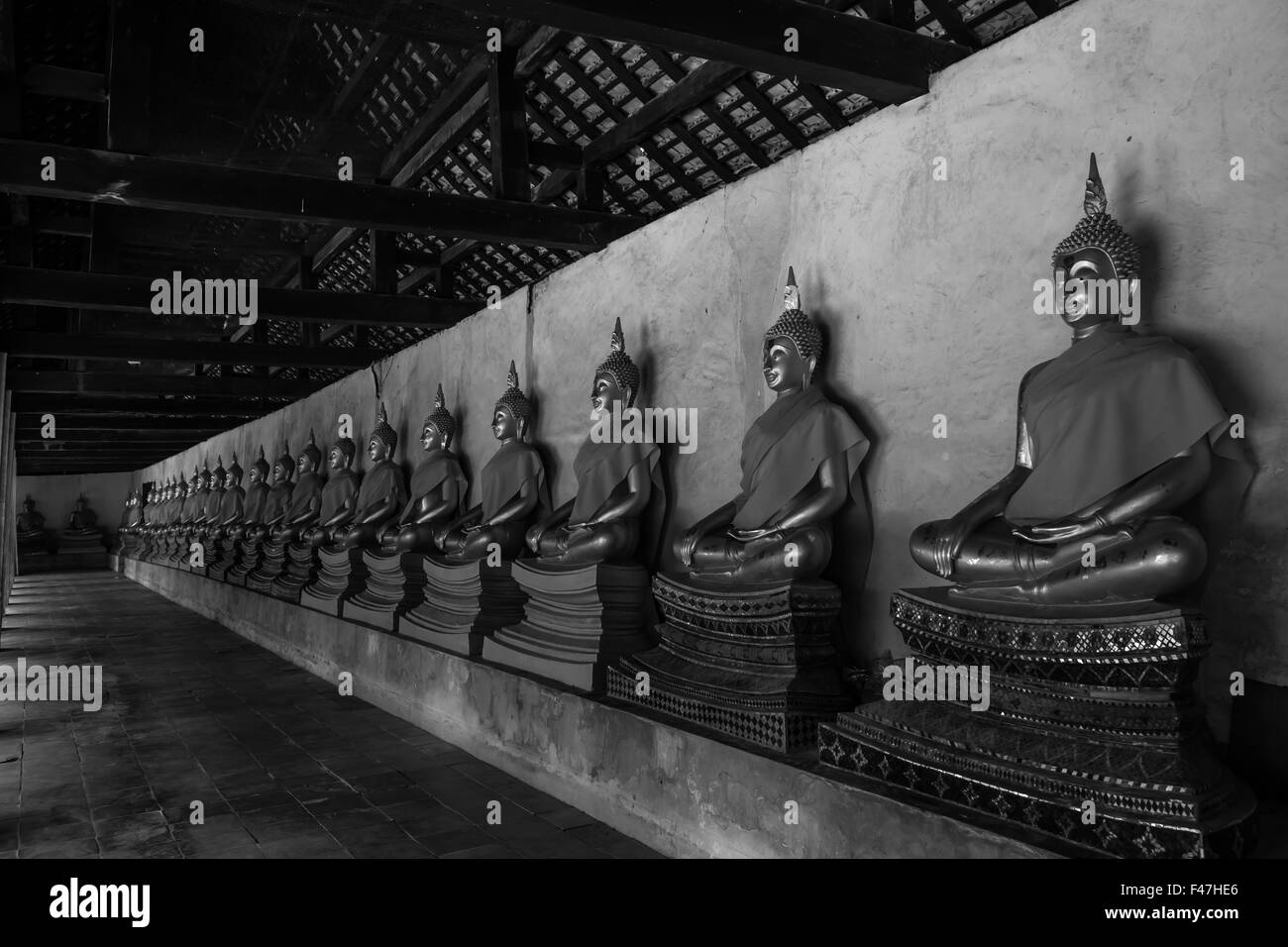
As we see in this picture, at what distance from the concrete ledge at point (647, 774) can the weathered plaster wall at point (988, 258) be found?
0.69 m

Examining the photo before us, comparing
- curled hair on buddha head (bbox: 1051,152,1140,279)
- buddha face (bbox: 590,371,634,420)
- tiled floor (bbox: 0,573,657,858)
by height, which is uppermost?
curled hair on buddha head (bbox: 1051,152,1140,279)

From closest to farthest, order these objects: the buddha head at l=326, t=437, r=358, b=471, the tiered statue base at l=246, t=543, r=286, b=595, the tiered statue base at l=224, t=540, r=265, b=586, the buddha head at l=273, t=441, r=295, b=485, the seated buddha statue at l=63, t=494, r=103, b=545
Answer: the buddha head at l=326, t=437, r=358, b=471 → the tiered statue base at l=246, t=543, r=286, b=595 → the tiered statue base at l=224, t=540, r=265, b=586 → the buddha head at l=273, t=441, r=295, b=485 → the seated buddha statue at l=63, t=494, r=103, b=545

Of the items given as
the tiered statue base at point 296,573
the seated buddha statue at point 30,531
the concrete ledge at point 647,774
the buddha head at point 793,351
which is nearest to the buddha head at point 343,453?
the tiered statue base at point 296,573

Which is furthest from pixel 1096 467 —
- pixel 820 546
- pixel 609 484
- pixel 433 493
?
pixel 433 493

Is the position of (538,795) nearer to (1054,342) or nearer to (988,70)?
(1054,342)

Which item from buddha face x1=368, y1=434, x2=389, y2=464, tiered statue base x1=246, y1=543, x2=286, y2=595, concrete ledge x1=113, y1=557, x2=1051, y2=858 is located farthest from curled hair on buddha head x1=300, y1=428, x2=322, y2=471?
concrete ledge x1=113, y1=557, x2=1051, y2=858

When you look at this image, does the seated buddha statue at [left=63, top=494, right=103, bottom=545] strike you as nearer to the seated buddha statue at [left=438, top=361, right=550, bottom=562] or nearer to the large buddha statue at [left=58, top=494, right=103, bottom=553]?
the large buddha statue at [left=58, top=494, right=103, bottom=553]

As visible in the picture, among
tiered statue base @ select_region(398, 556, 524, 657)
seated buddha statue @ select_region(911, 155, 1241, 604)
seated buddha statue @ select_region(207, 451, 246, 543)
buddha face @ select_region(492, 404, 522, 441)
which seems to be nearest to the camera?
seated buddha statue @ select_region(911, 155, 1241, 604)

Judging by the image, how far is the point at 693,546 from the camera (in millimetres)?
3451

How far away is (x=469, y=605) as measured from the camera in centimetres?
505

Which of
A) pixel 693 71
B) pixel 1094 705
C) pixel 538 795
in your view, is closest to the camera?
pixel 1094 705

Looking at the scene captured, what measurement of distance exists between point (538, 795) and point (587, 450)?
1.52 metres

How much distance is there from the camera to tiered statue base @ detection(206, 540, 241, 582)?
35.6ft

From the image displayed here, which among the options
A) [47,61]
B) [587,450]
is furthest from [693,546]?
[47,61]
